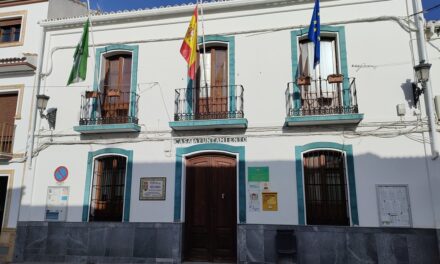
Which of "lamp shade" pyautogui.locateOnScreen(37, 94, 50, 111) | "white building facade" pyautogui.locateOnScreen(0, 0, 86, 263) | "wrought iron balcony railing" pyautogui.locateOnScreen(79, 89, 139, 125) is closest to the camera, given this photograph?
"wrought iron balcony railing" pyautogui.locateOnScreen(79, 89, 139, 125)

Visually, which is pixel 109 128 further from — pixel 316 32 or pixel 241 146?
pixel 316 32

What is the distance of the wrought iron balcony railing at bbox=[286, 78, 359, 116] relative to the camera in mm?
7938

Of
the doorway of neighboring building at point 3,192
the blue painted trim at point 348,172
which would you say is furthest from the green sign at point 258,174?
the doorway of neighboring building at point 3,192

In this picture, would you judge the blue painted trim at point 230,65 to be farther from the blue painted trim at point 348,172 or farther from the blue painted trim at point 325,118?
the blue painted trim at point 348,172

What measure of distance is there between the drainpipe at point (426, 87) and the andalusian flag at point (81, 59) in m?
7.93

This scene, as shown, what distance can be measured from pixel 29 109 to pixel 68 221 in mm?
3317

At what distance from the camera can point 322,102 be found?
27.0 feet

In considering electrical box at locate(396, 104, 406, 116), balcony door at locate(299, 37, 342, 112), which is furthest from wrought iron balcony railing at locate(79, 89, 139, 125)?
electrical box at locate(396, 104, 406, 116)

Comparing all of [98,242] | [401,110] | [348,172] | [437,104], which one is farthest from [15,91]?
[437,104]

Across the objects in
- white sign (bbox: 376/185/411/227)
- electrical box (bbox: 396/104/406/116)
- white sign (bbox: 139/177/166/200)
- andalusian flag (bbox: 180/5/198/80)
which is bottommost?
white sign (bbox: 376/185/411/227)

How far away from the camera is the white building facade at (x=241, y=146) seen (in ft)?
24.5

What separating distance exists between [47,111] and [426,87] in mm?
9371

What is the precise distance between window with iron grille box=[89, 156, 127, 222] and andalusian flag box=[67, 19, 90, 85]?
7.26 feet

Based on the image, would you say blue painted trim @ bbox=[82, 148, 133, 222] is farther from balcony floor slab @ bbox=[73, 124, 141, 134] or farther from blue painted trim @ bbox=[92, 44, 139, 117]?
blue painted trim @ bbox=[92, 44, 139, 117]
